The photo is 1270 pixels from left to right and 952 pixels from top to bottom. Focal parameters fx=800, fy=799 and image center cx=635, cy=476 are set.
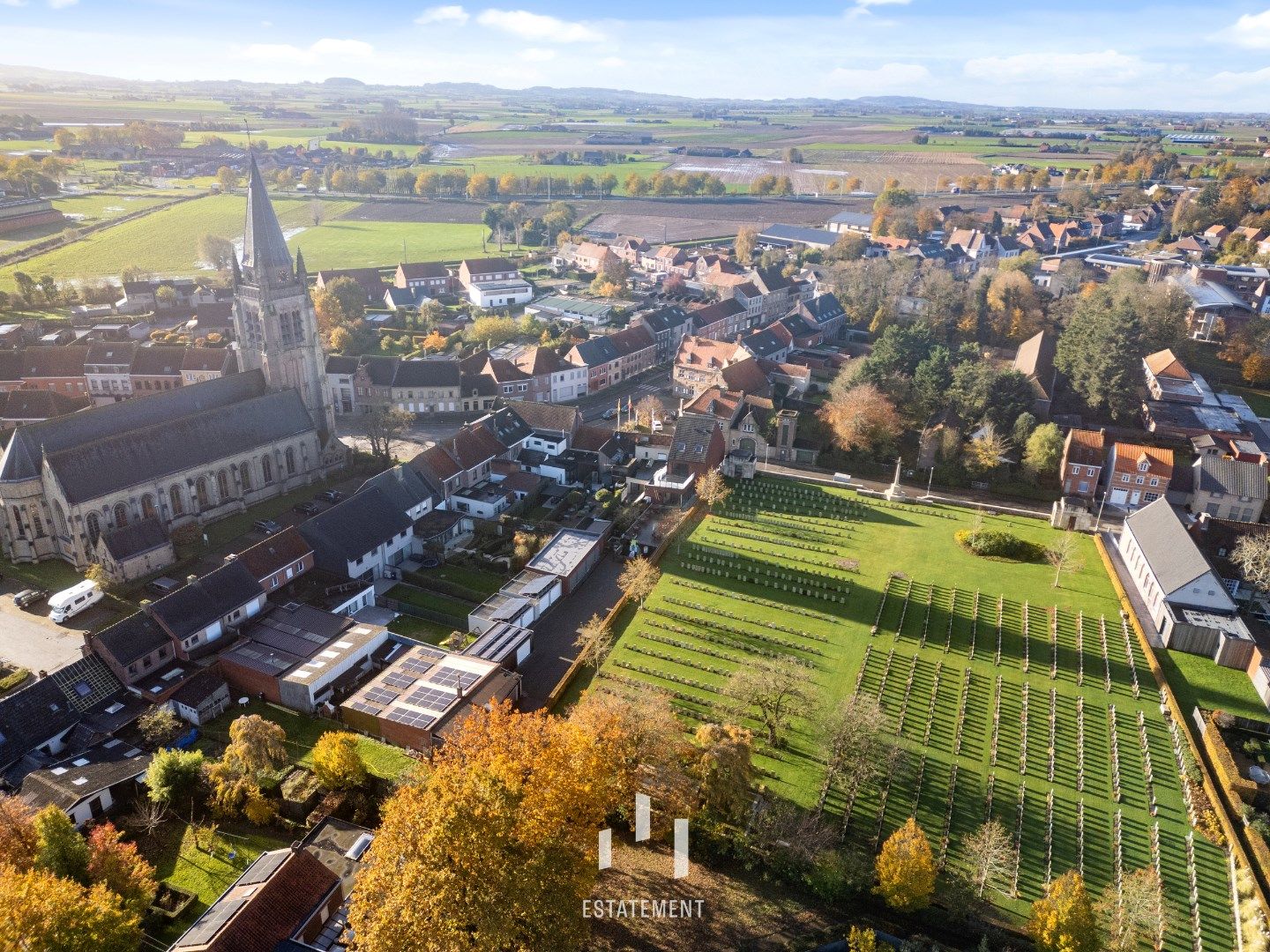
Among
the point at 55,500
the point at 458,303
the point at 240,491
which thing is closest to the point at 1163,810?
the point at 240,491

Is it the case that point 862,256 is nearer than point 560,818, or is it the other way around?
point 560,818

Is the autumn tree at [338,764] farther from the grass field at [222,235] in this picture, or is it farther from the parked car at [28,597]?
the grass field at [222,235]

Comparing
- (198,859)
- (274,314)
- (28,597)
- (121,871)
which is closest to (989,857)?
(198,859)

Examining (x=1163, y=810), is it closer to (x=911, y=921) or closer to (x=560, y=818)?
Result: (x=911, y=921)

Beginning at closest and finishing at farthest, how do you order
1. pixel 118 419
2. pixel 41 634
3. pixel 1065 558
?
pixel 41 634 → pixel 1065 558 → pixel 118 419

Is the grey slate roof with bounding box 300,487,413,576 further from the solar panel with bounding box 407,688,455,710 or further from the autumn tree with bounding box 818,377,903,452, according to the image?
the autumn tree with bounding box 818,377,903,452

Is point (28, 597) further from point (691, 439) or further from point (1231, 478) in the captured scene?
point (1231, 478)

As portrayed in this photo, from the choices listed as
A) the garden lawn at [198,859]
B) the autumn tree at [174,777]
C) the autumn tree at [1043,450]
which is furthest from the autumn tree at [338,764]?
the autumn tree at [1043,450]
